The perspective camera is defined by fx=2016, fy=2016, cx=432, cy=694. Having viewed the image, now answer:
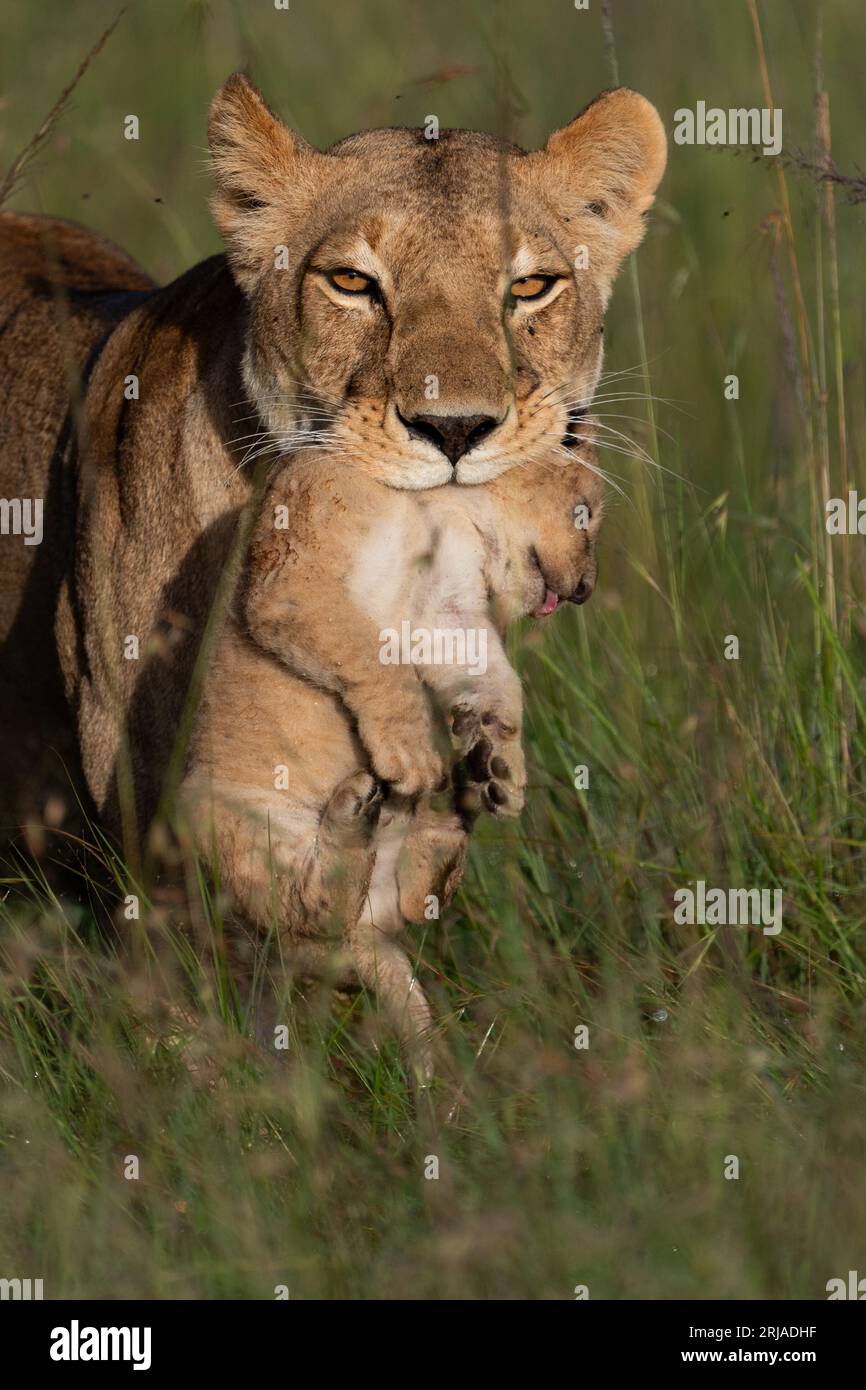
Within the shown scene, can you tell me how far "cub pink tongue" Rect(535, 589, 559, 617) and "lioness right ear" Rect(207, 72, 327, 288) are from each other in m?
0.87

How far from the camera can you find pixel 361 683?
3178mm

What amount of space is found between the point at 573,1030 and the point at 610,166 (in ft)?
5.44

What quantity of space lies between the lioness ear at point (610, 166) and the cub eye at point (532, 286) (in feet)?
0.82

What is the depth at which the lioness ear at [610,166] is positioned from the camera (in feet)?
12.4

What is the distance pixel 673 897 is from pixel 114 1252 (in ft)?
4.50

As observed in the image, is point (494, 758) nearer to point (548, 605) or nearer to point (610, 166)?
point (548, 605)

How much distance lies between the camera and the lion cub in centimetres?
318

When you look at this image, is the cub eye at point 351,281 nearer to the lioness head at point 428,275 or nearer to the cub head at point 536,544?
the lioness head at point 428,275

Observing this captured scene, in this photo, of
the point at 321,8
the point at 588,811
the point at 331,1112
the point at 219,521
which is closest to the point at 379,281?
the point at 219,521

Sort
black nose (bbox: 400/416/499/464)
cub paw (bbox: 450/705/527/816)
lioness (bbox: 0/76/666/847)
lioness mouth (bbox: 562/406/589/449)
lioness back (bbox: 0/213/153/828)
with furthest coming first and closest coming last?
lioness back (bbox: 0/213/153/828)
lioness mouth (bbox: 562/406/589/449)
lioness (bbox: 0/76/666/847)
black nose (bbox: 400/416/499/464)
cub paw (bbox: 450/705/527/816)

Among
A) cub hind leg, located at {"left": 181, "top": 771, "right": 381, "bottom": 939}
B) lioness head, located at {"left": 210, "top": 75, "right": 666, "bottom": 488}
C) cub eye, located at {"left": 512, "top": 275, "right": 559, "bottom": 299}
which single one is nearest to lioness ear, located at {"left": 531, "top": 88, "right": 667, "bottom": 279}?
lioness head, located at {"left": 210, "top": 75, "right": 666, "bottom": 488}

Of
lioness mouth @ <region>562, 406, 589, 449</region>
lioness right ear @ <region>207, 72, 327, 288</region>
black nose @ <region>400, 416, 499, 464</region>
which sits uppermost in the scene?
lioness right ear @ <region>207, 72, 327, 288</region>

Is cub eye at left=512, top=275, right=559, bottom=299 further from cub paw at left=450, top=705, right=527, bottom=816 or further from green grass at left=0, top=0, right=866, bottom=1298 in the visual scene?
cub paw at left=450, top=705, right=527, bottom=816

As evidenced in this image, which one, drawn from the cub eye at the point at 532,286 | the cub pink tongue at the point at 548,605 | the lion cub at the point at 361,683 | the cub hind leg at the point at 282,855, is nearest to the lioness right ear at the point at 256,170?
the cub eye at the point at 532,286
